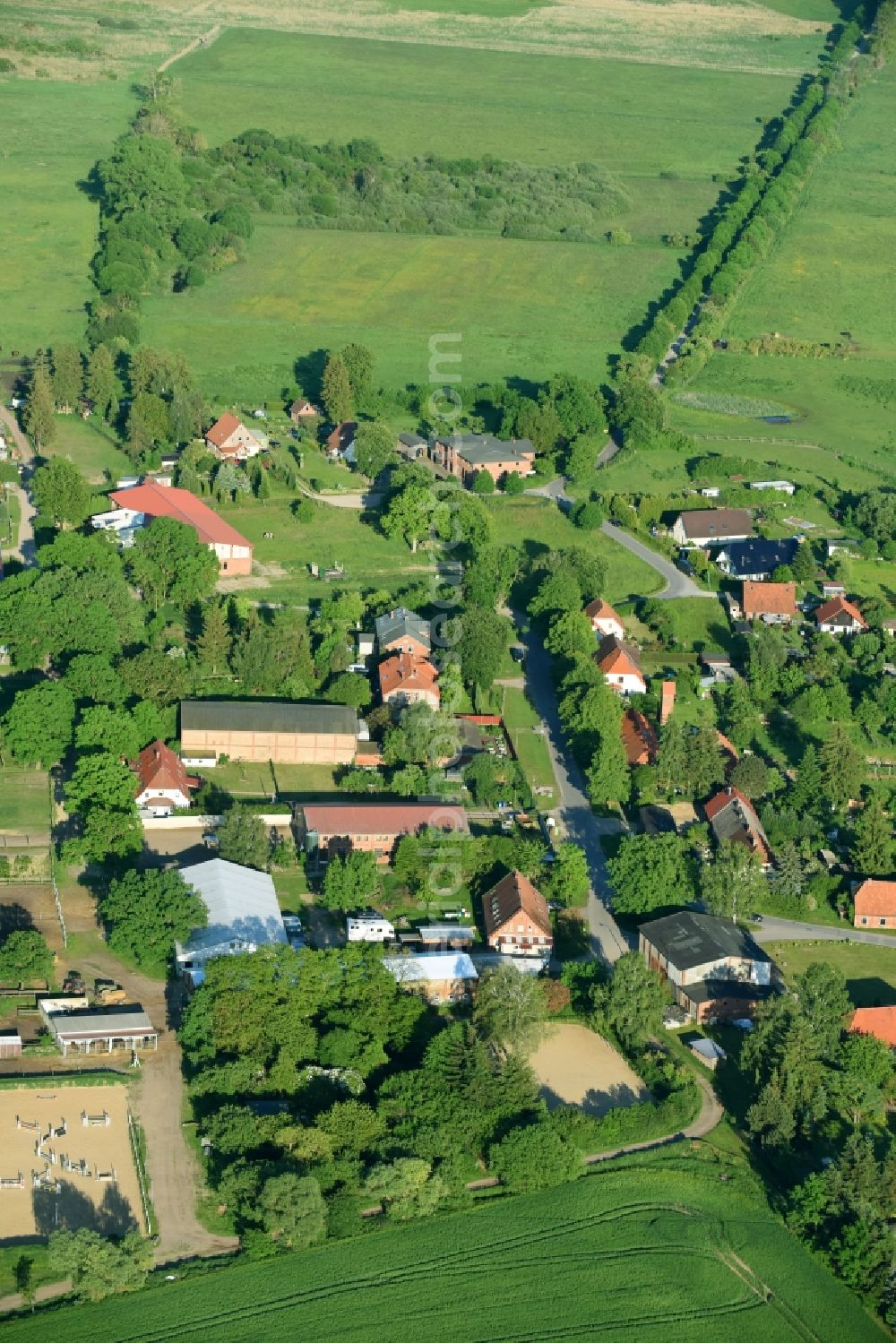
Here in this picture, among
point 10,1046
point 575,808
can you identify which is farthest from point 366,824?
point 10,1046

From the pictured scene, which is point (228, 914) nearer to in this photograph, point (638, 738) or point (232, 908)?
point (232, 908)

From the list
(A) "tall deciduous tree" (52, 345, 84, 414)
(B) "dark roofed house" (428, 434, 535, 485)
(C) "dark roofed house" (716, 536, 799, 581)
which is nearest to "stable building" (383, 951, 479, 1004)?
(C) "dark roofed house" (716, 536, 799, 581)

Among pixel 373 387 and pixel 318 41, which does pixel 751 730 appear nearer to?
pixel 373 387

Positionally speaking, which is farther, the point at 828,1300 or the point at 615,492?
the point at 615,492

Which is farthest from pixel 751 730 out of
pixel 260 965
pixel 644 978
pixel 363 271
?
pixel 363 271

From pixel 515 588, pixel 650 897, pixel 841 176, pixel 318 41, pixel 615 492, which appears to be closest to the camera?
pixel 650 897

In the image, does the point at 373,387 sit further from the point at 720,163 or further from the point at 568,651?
the point at 720,163

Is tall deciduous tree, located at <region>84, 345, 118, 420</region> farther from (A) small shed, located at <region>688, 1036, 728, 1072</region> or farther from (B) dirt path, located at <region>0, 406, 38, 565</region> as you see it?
(A) small shed, located at <region>688, 1036, 728, 1072</region>

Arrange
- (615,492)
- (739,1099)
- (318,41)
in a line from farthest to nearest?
(318,41)
(615,492)
(739,1099)
